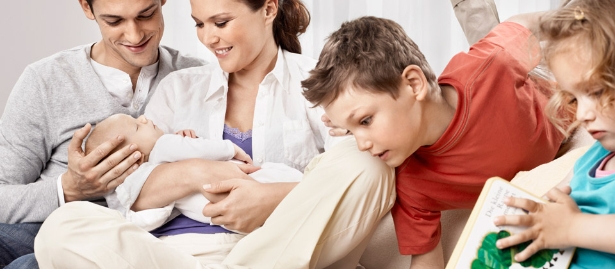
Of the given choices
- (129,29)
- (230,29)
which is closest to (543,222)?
(230,29)

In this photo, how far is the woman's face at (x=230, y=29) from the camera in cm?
185

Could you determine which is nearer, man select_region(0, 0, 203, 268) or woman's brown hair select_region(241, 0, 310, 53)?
man select_region(0, 0, 203, 268)

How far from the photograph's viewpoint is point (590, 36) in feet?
3.69

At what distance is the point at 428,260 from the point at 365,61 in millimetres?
504

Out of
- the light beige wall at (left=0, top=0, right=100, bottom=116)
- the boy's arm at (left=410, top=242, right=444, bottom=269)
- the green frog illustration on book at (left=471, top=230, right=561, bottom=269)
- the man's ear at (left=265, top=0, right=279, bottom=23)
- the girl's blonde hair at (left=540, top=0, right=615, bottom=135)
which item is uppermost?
the girl's blonde hair at (left=540, top=0, right=615, bottom=135)

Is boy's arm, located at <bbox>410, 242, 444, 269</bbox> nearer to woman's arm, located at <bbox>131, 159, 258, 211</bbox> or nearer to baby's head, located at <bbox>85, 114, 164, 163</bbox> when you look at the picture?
woman's arm, located at <bbox>131, 159, 258, 211</bbox>

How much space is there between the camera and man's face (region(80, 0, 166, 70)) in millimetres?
1973

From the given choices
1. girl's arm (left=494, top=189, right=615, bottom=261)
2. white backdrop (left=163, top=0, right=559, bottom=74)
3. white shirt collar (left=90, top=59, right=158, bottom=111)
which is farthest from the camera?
white backdrop (left=163, top=0, right=559, bottom=74)

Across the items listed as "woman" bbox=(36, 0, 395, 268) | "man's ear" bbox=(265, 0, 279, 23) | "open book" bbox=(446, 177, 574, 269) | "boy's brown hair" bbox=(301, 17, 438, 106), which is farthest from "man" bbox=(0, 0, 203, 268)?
"open book" bbox=(446, 177, 574, 269)

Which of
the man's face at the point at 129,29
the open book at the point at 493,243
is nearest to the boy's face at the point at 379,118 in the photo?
the open book at the point at 493,243

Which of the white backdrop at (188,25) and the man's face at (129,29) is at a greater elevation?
the man's face at (129,29)

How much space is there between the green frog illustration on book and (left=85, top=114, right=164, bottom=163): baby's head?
1021 millimetres

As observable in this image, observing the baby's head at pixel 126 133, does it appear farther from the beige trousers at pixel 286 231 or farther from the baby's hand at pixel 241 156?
the beige trousers at pixel 286 231

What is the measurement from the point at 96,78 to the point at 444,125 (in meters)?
1.07
